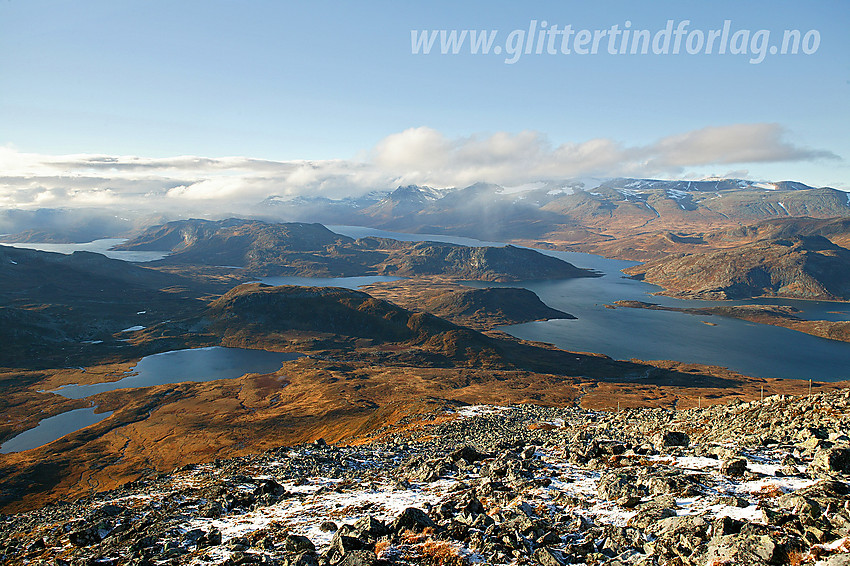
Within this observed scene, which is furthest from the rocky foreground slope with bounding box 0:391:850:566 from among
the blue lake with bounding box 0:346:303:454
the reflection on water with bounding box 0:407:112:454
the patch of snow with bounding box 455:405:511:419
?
the blue lake with bounding box 0:346:303:454

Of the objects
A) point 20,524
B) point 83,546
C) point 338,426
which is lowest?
point 338,426

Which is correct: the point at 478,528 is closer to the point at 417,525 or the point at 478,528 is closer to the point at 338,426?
the point at 417,525

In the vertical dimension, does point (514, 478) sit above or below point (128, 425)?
above

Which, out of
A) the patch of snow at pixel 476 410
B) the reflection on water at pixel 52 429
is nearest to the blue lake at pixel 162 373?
the reflection on water at pixel 52 429

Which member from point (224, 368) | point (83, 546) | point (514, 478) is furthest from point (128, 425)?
point (514, 478)

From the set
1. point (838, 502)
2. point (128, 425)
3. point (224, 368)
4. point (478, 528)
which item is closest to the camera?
point (838, 502)

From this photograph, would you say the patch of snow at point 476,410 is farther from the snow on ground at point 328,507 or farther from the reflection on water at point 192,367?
the reflection on water at point 192,367
